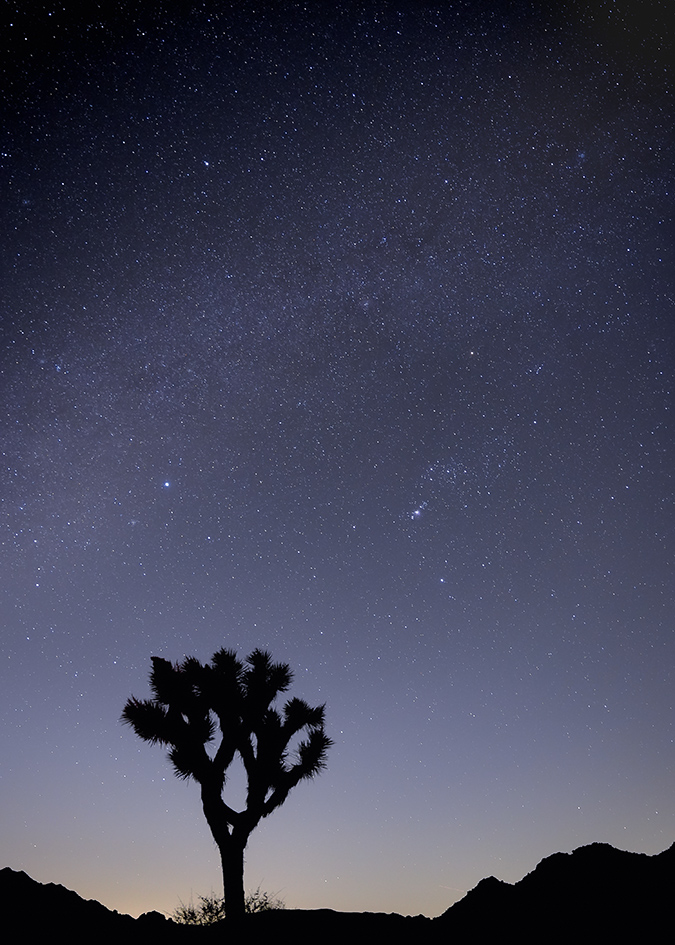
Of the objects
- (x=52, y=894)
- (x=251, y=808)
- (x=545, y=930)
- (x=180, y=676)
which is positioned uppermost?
(x=180, y=676)

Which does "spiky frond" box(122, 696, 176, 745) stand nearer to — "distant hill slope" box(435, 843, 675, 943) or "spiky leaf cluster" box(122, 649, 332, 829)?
"spiky leaf cluster" box(122, 649, 332, 829)

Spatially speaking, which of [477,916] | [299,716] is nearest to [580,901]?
[477,916]

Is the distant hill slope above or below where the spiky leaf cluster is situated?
below

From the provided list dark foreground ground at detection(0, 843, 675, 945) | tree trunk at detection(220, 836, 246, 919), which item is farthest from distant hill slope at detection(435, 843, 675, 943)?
tree trunk at detection(220, 836, 246, 919)

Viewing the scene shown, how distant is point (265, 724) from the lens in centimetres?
1273

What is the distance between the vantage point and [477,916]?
1052cm

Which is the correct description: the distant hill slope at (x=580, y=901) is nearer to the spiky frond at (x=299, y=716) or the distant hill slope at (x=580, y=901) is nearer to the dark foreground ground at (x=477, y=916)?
the dark foreground ground at (x=477, y=916)

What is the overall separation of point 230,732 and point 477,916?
491 cm

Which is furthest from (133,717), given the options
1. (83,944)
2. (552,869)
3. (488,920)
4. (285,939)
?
(552,869)

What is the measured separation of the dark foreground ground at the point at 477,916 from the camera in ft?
30.3

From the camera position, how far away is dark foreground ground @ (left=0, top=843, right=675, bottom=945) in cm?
923

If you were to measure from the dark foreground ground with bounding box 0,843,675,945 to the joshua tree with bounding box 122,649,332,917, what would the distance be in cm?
113

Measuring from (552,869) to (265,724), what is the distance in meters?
5.34

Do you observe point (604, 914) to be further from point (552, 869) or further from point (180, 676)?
point (180, 676)
